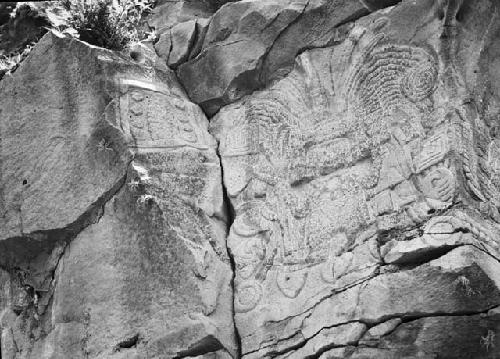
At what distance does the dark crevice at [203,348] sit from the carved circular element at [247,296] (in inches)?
13.3

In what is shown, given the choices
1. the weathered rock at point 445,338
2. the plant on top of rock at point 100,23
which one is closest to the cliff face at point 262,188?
the weathered rock at point 445,338

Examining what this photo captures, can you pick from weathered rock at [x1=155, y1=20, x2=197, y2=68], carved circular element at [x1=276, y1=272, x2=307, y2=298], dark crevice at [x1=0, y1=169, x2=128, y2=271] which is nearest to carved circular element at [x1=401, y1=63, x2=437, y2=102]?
carved circular element at [x1=276, y1=272, x2=307, y2=298]

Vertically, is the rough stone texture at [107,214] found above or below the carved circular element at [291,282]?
above

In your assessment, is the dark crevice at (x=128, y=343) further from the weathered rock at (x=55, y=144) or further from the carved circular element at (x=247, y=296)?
the weathered rock at (x=55, y=144)

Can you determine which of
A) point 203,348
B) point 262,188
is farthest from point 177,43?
point 203,348

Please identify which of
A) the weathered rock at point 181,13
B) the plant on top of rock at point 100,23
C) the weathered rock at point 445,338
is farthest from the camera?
the weathered rock at point 181,13

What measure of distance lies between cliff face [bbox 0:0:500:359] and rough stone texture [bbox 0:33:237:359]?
0.02m

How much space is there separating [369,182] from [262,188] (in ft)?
2.95

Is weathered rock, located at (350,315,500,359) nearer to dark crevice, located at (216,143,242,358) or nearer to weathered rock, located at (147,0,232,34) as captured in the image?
dark crevice, located at (216,143,242,358)

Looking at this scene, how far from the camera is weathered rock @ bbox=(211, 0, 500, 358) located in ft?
21.5

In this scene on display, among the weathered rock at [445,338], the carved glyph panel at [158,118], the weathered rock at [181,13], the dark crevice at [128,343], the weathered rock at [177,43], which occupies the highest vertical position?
the weathered rock at [181,13]

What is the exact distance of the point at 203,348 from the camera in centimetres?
705

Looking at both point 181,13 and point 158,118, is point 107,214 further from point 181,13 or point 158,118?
point 181,13

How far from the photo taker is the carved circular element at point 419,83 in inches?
286
